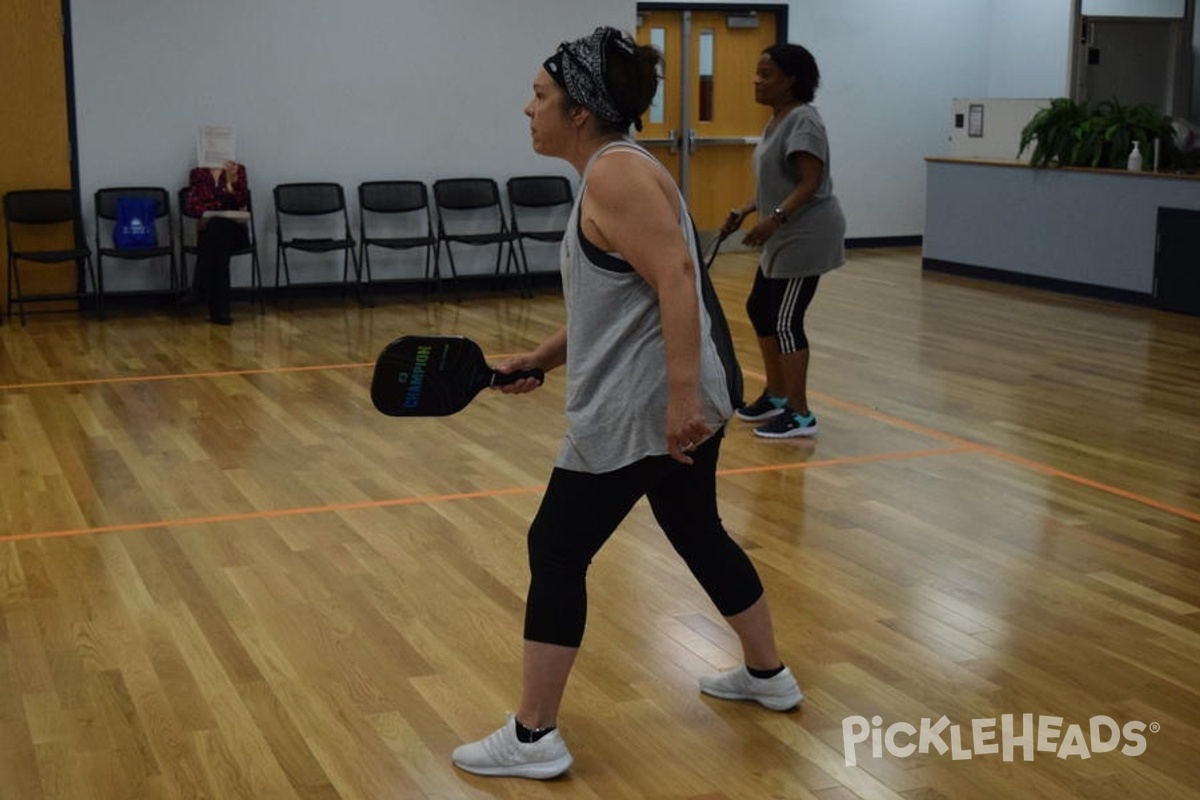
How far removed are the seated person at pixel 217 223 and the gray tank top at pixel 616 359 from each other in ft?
23.1

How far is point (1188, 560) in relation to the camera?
4699 millimetres

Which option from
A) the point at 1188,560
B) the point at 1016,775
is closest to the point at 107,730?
the point at 1016,775

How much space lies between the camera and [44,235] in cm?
991

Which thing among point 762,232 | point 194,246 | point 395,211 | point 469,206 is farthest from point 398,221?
point 762,232

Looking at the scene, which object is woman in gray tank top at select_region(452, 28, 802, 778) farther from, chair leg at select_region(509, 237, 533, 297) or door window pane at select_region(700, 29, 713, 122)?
door window pane at select_region(700, 29, 713, 122)

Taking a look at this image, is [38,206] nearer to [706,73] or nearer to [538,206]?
[538,206]

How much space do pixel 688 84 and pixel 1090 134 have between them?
12.4 feet

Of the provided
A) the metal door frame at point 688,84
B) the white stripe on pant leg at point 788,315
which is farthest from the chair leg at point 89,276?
the white stripe on pant leg at point 788,315

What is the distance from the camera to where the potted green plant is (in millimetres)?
10445

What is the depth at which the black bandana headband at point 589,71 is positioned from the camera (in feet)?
9.73

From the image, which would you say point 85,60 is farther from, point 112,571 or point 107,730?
point 107,730

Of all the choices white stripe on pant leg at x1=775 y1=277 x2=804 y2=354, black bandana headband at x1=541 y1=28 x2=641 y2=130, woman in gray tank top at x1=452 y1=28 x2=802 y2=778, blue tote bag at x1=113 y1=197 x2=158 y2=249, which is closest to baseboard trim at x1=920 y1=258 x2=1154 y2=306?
white stripe on pant leg at x1=775 y1=277 x2=804 y2=354

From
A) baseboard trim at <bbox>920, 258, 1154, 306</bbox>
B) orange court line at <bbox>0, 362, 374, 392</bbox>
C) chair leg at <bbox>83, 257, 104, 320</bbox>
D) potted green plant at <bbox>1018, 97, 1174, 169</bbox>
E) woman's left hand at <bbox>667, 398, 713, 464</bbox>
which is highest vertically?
potted green plant at <bbox>1018, 97, 1174, 169</bbox>

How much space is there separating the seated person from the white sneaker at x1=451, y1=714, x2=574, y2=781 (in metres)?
6.90
